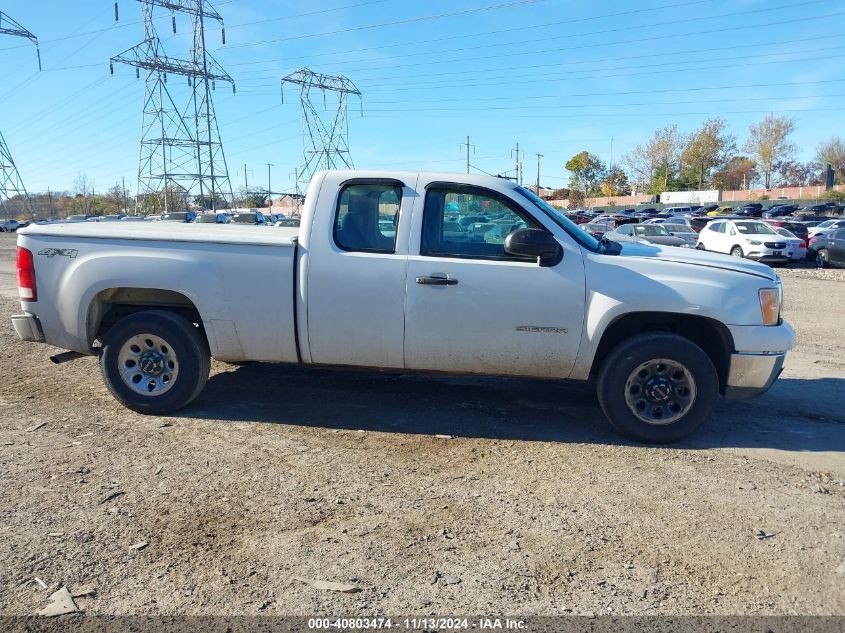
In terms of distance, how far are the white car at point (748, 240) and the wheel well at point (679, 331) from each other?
61.2 ft

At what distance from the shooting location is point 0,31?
188 ft

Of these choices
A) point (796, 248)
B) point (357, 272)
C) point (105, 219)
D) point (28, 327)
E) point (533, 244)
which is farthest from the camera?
point (796, 248)

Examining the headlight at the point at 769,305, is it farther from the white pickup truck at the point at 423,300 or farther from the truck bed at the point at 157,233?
the truck bed at the point at 157,233

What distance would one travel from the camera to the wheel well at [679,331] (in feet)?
16.0

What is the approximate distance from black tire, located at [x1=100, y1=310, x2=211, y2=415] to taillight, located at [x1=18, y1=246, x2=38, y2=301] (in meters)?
0.71

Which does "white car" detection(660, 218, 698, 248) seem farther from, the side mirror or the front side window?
the side mirror

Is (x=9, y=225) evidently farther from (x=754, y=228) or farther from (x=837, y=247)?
(x=837, y=247)

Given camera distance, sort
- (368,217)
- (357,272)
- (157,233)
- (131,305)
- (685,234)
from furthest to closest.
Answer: (685,234)
(131,305)
(157,233)
(368,217)
(357,272)

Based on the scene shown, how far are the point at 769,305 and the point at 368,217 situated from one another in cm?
307

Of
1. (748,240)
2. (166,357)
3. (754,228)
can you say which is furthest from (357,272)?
(754,228)

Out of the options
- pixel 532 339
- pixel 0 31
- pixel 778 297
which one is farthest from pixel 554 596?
pixel 0 31

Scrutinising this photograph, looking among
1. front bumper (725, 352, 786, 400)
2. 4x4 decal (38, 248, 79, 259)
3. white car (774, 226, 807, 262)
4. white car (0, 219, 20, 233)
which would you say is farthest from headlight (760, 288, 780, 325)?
white car (0, 219, 20, 233)

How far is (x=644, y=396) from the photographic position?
4840mm

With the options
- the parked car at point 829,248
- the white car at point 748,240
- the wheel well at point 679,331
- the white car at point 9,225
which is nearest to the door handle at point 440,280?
the wheel well at point 679,331
